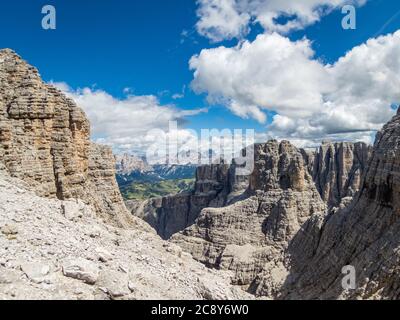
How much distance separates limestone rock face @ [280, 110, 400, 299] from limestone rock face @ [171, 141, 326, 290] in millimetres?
19153

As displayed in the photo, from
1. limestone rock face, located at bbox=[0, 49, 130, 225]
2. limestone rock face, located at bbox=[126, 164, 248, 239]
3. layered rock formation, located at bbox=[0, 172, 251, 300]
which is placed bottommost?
limestone rock face, located at bbox=[126, 164, 248, 239]

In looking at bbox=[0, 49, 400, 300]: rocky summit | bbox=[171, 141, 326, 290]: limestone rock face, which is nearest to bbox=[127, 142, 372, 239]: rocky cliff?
bbox=[171, 141, 326, 290]: limestone rock face

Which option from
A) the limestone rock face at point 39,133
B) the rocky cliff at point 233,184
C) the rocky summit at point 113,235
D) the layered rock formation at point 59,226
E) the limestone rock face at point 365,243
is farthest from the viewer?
the rocky cliff at point 233,184

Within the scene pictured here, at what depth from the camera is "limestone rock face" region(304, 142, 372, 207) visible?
11556 cm

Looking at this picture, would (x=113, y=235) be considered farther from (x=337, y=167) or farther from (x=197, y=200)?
(x=337, y=167)

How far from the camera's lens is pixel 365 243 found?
2928 cm

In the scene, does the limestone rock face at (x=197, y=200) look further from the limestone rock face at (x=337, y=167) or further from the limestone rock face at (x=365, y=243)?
the limestone rock face at (x=365, y=243)

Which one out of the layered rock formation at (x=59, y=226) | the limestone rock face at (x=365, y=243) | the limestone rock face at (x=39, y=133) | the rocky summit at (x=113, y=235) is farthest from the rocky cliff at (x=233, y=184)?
the limestone rock face at (x=39, y=133)

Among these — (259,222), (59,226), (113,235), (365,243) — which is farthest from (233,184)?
(59,226)

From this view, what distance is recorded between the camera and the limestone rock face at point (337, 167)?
116 m

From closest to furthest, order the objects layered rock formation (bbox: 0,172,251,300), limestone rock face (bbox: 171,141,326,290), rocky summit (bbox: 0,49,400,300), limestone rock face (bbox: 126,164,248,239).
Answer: layered rock formation (bbox: 0,172,251,300)
rocky summit (bbox: 0,49,400,300)
limestone rock face (bbox: 171,141,326,290)
limestone rock face (bbox: 126,164,248,239)

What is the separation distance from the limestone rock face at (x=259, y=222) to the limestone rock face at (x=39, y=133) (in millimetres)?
34405

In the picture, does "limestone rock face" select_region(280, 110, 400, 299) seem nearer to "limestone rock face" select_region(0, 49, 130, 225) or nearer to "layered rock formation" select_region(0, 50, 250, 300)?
"layered rock formation" select_region(0, 50, 250, 300)
